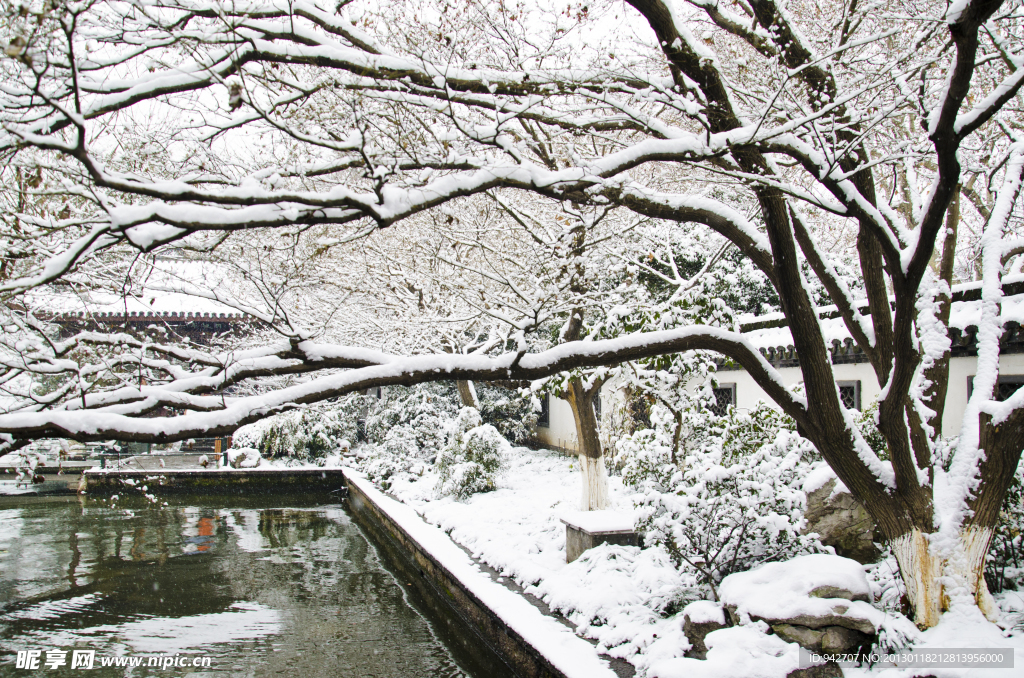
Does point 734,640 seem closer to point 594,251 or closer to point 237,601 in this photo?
point 594,251

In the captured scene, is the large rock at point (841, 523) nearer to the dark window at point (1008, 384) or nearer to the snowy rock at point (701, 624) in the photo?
the snowy rock at point (701, 624)

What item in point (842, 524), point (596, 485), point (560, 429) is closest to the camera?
point (842, 524)

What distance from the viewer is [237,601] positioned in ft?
24.4

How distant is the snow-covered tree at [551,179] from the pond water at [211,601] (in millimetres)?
2942

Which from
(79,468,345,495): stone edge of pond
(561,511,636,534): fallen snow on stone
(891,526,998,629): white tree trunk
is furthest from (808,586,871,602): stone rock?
(79,468,345,495): stone edge of pond

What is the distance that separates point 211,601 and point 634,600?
4.88m

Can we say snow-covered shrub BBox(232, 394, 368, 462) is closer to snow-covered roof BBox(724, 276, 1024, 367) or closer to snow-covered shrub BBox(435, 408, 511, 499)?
snow-covered shrub BBox(435, 408, 511, 499)

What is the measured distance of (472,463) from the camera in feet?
36.4

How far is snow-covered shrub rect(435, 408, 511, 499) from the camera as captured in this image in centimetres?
1108

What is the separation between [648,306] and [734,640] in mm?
3434

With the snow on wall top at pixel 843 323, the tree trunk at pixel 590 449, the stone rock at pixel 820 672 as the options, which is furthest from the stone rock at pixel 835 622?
the tree trunk at pixel 590 449

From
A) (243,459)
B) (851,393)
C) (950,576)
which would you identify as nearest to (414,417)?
(243,459)

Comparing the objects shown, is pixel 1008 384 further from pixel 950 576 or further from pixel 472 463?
pixel 472 463

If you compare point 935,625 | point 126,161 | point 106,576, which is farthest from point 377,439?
point 935,625
